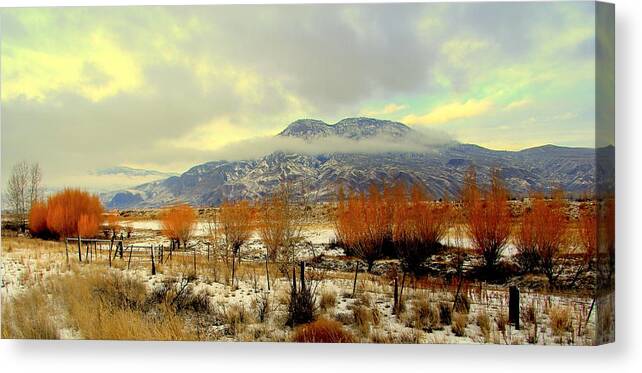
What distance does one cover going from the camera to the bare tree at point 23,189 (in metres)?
9.11

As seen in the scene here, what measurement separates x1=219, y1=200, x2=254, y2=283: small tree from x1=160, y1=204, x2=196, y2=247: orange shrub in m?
0.40

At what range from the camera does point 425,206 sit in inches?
344

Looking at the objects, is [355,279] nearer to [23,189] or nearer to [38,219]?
[38,219]

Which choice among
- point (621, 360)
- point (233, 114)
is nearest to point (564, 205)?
point (621, 360)

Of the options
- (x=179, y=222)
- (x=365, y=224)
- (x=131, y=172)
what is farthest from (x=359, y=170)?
(x=131, y=172)

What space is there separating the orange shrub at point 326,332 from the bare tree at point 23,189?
374cm

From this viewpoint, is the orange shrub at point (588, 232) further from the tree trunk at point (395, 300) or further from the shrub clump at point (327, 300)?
the shrub clump at point (327, 300)

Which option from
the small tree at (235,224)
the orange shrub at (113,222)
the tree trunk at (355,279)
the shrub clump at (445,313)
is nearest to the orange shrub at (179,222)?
the small tree at (235,224)

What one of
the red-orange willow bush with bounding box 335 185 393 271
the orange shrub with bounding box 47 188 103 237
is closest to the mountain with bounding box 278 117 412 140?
the red-orange willow bush with bounding box 335 185 393 271

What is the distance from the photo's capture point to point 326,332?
872 centimetres

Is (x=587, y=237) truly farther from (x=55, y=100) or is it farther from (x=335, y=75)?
(x=55, y=100)

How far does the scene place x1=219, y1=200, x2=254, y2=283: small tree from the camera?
29.7 ft

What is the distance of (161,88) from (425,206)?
356 cm

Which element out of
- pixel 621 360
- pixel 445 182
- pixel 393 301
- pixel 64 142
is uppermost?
pixel 64 142
